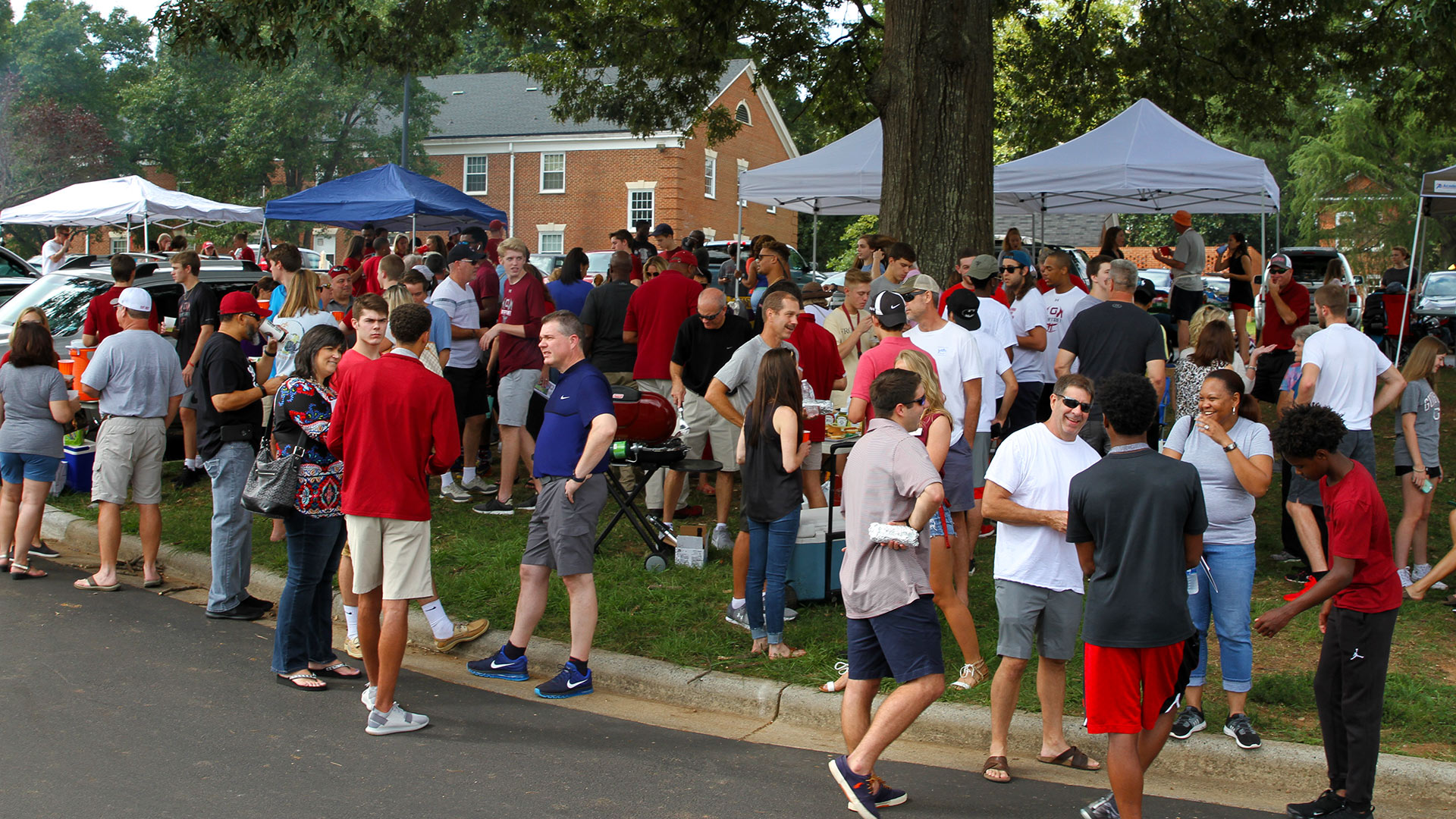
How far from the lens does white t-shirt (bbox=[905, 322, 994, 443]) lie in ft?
21.6

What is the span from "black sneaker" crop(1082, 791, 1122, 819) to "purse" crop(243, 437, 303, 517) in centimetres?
405

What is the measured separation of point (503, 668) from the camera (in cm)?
623

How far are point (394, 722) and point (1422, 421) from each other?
655cm

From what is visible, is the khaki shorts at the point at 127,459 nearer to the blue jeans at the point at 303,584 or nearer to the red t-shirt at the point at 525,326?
the blue jeans at the point at 303,584

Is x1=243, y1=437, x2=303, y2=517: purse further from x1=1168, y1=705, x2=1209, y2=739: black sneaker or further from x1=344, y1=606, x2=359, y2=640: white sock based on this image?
x1=1168, y1=705, x2=1209, y2=739: black sneaker

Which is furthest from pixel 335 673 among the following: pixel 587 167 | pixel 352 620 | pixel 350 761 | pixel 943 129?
pixel 587 167

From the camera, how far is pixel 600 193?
41781 mm

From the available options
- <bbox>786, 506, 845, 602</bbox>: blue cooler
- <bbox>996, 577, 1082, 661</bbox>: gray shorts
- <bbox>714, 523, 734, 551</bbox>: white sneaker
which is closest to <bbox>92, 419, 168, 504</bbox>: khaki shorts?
<bbox>714, 523, 734, 551</bbox>: white sneaker

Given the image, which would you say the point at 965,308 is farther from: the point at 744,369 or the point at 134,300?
the point at 134,300

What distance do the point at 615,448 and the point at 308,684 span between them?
2389 millimetres

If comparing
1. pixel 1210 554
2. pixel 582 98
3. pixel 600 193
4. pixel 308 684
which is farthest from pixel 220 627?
pixel 600 193

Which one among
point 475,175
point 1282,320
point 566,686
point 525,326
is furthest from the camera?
point 475,175

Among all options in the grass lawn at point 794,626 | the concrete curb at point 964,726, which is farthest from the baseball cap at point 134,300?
the concrete curb at point 964,726

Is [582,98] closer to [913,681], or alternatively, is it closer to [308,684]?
[308,684]
